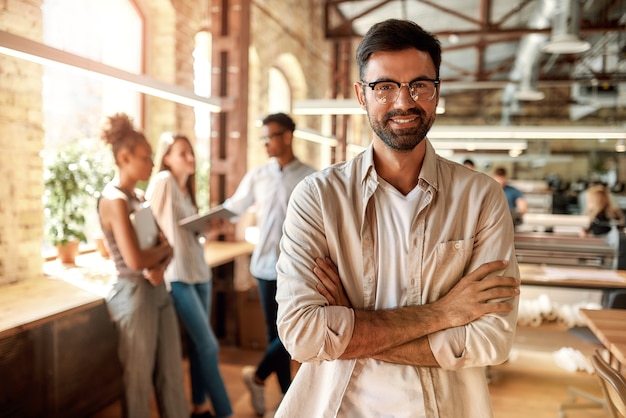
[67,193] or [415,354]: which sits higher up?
[67,193]

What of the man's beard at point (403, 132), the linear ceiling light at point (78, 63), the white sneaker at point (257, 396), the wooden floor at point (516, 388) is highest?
the linear ceiling light at point (78, 63)

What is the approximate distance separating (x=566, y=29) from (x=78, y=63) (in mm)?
6611

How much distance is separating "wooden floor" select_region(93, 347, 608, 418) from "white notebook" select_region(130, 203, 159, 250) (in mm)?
1494

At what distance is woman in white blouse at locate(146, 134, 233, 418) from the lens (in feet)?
10.9

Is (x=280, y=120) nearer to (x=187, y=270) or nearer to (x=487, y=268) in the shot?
(x=187, y=270)

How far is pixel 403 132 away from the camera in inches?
58.1

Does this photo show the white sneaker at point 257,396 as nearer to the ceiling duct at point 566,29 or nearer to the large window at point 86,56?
the large window at point 86,56

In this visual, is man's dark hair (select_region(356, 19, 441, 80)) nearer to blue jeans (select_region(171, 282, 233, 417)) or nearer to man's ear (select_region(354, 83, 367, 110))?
man's ear (select_region(354, 83, 367, 110))

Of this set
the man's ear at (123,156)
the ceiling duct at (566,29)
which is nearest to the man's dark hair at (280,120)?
the man's ear at (123,156)

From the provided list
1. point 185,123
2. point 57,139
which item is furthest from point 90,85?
point 185,123

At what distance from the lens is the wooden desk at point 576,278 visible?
392 centimetres

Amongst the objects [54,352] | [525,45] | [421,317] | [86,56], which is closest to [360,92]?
[421,317]

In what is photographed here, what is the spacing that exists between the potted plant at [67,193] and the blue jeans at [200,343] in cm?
126

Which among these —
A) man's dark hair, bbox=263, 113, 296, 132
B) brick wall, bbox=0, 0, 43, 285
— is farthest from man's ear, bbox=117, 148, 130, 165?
brick wall, bbox=0, 0, 43, 285
